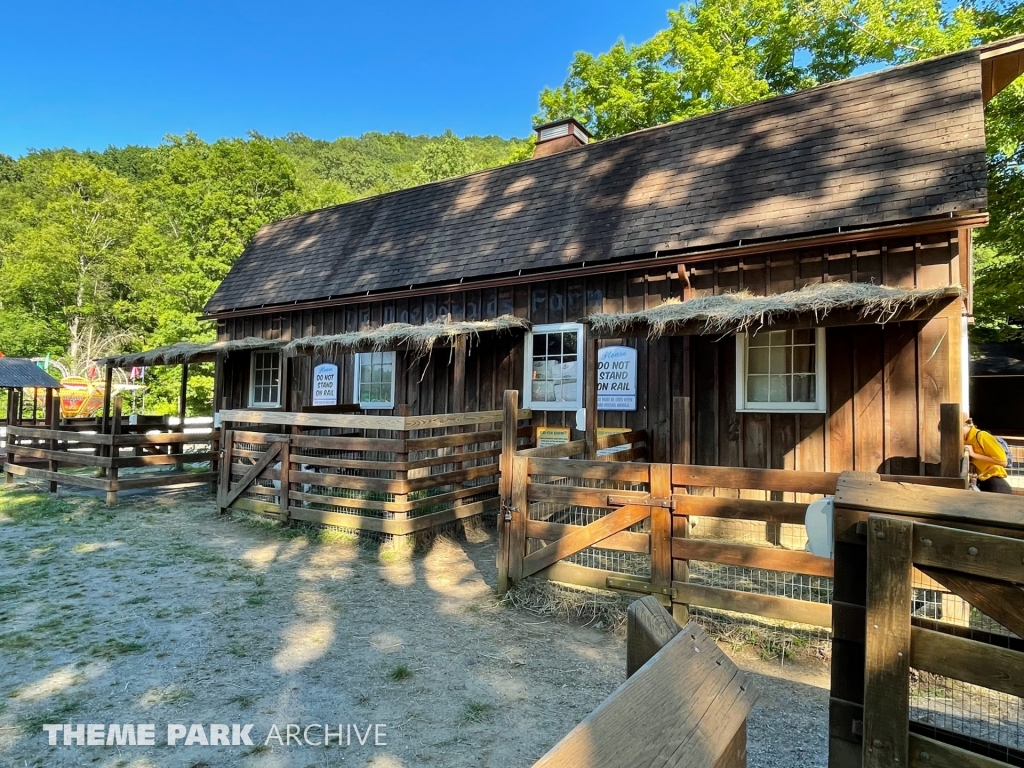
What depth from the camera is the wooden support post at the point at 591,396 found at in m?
6.21

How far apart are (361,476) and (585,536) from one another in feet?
13.1

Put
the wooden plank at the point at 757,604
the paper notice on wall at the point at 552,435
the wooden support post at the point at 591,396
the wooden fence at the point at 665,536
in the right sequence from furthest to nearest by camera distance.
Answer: the paper notice on wall at the point at 552,435, the wooden support post at the point at 591,396, the wooden fence at the point at 665,536, the wooden plank at the point at 757,604

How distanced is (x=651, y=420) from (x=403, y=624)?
15.3ft

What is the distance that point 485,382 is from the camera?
9602mm

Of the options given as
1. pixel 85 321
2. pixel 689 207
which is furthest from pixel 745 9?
pixel 85 321

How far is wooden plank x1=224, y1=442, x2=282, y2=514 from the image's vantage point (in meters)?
7.52

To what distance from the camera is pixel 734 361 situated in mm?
7418

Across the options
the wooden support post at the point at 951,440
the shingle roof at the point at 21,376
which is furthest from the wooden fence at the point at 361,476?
the shingle roof at the point at 21,376

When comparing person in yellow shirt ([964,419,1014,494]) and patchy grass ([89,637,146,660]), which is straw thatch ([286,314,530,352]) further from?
person in yellow shirt ([964,419,1014,494])

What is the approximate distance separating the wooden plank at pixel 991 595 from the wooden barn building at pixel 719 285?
381 centimetres

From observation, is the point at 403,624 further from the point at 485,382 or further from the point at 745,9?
the point at 745,9

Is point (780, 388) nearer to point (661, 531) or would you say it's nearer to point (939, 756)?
point (661, 531)

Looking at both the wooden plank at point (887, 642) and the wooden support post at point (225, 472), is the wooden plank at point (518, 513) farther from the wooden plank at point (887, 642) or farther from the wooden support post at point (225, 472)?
the wooden support post at point (225, 472)

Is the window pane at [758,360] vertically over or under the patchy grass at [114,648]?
over
